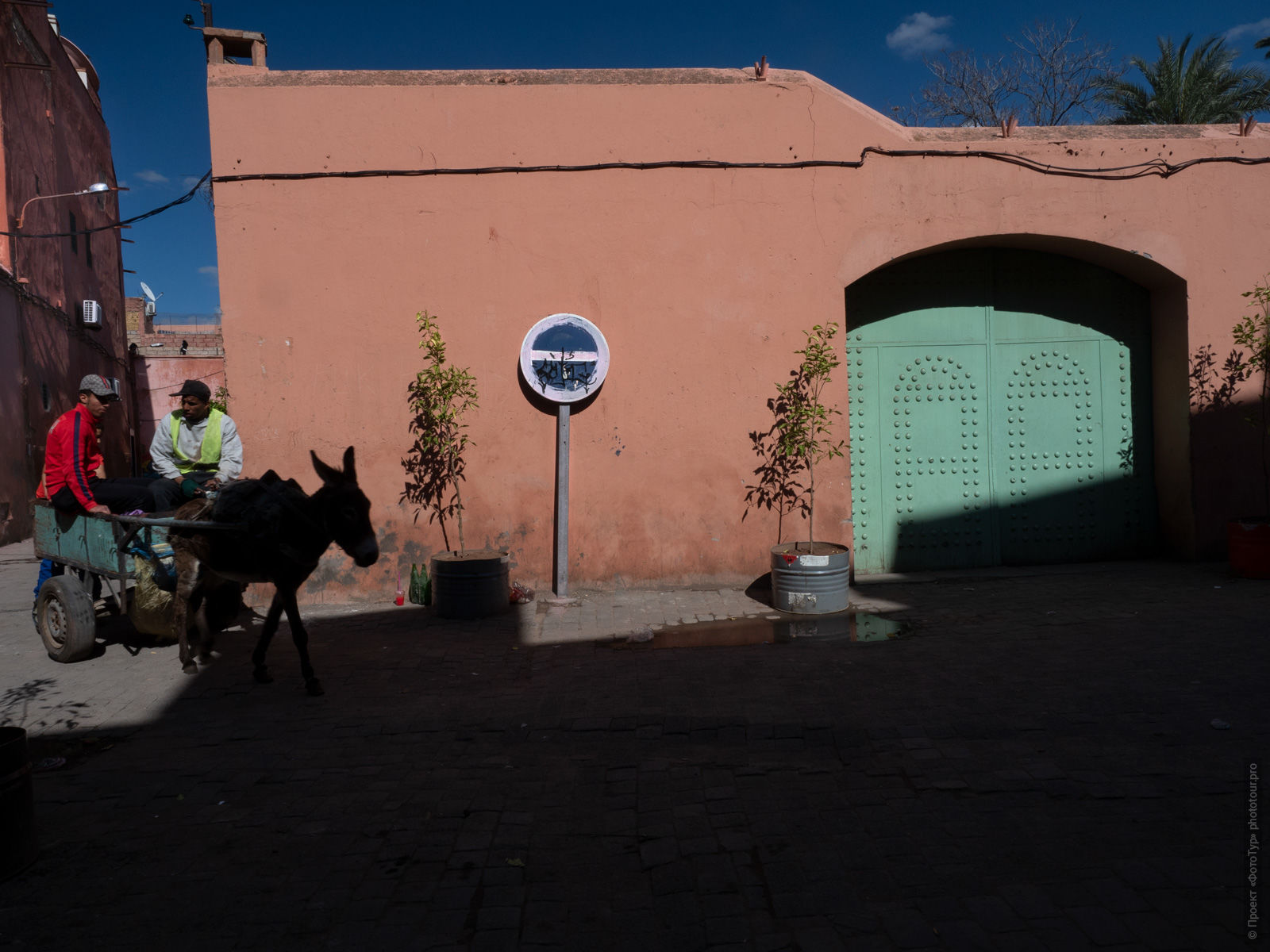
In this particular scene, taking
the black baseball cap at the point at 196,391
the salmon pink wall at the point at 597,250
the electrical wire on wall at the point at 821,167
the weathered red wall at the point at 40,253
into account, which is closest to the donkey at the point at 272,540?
the black baseball cap at the point at 196,391

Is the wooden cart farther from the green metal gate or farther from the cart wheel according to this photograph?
the green metal gate

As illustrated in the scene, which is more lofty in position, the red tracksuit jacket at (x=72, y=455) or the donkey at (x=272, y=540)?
the red tracksuit jacket at (x=72, y=455)

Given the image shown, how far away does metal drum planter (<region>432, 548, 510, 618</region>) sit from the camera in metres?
6.86

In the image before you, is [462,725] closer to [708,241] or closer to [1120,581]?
[708,241]

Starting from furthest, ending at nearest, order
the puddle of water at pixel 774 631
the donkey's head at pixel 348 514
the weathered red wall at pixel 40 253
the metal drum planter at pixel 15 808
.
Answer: the weathered red wall at pixel 40 253 < the puddle of water at pixel 774 631 < the donkey's head at pixel 348 514 < the metal drum planter at pixel 15 808

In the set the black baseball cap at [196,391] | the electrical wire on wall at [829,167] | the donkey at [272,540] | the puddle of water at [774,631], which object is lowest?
the puddle of water at [774,631]

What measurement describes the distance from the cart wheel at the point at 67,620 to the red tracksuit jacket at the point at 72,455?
61cm

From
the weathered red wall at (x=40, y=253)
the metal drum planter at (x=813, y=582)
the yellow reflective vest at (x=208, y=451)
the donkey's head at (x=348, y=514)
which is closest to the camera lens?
the donkey's head at (x=348, y=514)

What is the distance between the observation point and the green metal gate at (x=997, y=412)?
8.41 meters

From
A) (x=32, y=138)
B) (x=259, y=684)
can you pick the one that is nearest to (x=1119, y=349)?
(x=259, y=684)

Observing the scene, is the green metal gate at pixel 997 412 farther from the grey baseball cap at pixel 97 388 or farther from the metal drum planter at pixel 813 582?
the grey baseball cap at pixel 97 388

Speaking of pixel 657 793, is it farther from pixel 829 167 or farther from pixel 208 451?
pixel 829 167

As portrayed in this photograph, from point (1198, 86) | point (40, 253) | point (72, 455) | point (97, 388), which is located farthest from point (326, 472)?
point (1198, 86)

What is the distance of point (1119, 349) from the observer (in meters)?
8.65
